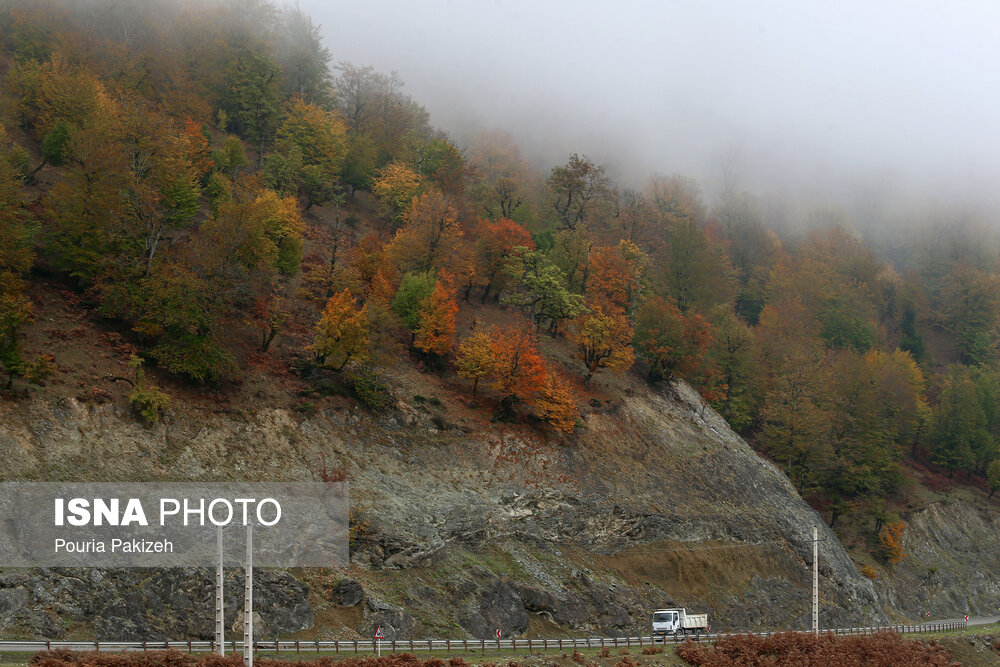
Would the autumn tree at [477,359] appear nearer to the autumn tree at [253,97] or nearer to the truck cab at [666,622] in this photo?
the truck cab at [666,622]

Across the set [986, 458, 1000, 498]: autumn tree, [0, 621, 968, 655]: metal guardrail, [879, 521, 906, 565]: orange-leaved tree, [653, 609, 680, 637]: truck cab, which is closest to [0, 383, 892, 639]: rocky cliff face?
[0, 621, 968, 655]: metal guardrail

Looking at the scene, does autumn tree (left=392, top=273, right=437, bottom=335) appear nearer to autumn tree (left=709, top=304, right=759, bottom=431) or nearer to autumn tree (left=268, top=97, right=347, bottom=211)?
autumn tree (left=268, top=97, right=347, bottom=211)

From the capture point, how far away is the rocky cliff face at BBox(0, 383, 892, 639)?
35.4 m

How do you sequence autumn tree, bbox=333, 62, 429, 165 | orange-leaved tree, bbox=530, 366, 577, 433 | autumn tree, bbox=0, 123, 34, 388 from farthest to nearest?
autumn tree, bbox=333, 62, 429, 165
orange-leaved tree, bbox=530, 366, 577, 433
autumn tree, bbox=0, 123, 34, 388

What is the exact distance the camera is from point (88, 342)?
43375 mm

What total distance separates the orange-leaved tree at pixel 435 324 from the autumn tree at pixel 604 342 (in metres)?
12.0

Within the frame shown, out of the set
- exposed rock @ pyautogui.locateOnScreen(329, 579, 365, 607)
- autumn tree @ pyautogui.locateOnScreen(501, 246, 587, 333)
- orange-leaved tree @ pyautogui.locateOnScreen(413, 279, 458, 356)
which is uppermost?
autumn tree @ pyautogui.locateOnScreen(501, 246, 587, 333)

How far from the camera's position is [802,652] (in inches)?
1567

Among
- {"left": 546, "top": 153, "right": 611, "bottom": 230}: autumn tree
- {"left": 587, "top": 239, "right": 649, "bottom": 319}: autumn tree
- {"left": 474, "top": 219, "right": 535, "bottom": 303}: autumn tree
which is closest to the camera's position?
{"left": 474, "top": 219, "right": 535, "bottom": 303}: autumn tree

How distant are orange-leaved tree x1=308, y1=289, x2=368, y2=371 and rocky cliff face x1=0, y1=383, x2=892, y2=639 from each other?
4136mm

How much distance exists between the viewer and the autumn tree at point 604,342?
63781 mm

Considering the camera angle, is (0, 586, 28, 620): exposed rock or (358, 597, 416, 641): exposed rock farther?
(358, 597, 416, 641): exposed rock

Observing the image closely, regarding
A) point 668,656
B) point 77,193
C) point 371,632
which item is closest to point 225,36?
point 77,193

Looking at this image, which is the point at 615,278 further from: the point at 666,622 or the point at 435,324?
the point at 666,622
